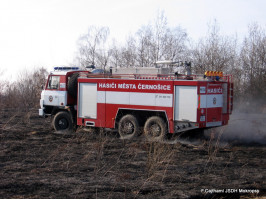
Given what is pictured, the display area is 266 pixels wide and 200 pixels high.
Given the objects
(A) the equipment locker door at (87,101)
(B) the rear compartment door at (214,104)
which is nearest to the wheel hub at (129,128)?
(A) the equipment locker door at (87,101)

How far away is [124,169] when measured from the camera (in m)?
9.41

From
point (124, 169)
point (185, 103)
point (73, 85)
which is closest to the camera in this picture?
point (124, 169)

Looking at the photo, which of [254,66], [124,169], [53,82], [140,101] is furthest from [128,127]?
[254,66]

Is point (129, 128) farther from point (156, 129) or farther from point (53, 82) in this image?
point (53, 82)

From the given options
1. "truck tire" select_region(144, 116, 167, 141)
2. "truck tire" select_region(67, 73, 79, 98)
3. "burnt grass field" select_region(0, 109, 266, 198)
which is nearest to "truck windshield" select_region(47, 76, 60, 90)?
"truck tire" select_region(67, 73, 79, 98)

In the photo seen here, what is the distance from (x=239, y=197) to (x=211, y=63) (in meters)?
25.0

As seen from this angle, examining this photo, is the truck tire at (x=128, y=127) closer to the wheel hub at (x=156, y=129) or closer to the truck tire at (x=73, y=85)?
the wheel hub at (x=156, y=129)

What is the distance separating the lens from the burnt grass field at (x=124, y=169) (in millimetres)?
7500

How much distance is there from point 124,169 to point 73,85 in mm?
7769

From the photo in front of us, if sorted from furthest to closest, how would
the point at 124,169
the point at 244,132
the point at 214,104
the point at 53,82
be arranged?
1. the point at 53,82
2. the point at 244,132
3. the point at 214,104
4. the point at 124,169

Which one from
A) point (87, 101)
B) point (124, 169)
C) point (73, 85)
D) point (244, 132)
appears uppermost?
point (73, 85)

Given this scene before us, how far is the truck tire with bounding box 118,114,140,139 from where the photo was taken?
14484mm

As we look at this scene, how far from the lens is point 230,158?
35.4 ft

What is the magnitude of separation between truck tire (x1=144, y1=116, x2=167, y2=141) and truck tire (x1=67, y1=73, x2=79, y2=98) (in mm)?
4066
